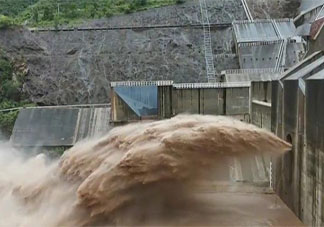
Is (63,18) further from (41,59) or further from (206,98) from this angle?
(206,98)

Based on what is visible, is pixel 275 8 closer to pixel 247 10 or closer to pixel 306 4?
pixel 306 4

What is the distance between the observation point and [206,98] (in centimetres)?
2311

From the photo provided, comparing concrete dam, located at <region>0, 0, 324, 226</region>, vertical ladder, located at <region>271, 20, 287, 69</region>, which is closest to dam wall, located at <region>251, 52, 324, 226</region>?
concrete dam, located at <region>0, 0, 324, 226</region>

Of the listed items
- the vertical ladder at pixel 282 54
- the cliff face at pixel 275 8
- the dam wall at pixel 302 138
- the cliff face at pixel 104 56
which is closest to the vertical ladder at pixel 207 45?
the cliff face at pixel 104 56

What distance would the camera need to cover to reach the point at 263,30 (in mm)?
37375

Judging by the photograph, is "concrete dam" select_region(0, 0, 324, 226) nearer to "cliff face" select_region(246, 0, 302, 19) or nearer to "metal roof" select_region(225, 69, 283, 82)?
"metal roof" select_region(225, 69, 283, 82)

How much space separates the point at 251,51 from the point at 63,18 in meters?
19.2

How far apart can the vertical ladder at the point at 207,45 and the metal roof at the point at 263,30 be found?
254cm

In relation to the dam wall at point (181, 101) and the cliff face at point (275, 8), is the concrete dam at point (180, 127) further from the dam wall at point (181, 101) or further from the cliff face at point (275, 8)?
the cliff face at point (275, 8)

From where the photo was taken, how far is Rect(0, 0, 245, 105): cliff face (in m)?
35.0

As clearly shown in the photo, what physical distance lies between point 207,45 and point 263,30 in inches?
191

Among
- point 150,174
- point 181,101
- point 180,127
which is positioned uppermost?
point 181,101

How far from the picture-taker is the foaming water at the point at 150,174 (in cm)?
1000

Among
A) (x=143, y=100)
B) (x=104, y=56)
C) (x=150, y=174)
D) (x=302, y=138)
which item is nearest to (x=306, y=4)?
(x=104, y=56)
